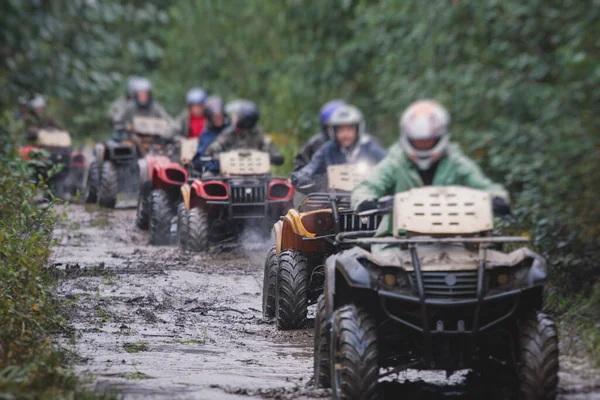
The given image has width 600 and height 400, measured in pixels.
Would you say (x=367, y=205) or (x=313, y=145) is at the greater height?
(x=313, y=145)

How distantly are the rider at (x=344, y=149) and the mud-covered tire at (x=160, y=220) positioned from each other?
→ 4.03m

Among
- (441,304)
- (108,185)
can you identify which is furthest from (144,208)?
(441,304)

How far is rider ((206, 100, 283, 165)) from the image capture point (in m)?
17.2

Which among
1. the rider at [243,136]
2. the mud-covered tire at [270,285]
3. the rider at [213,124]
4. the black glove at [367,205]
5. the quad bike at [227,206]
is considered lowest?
the mud-covered tire at [270,285]

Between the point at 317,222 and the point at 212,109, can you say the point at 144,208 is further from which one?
the point at 317,222

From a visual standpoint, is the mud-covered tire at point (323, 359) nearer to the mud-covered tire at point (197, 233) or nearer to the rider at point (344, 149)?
the rider at point (344, 149)

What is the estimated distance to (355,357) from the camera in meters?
6.76

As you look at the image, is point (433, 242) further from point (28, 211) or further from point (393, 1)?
point (393, 1)

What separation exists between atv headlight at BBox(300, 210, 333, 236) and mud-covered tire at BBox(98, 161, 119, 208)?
10057 mm

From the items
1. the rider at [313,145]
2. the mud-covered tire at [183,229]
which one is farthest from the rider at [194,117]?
the mud-covered tire at [183,229]

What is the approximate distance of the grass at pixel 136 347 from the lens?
884 cm

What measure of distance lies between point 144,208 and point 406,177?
10.2m

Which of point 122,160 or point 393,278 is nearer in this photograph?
point 393,278

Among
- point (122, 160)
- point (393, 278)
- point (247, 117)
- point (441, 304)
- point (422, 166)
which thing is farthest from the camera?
point (122, 160)
